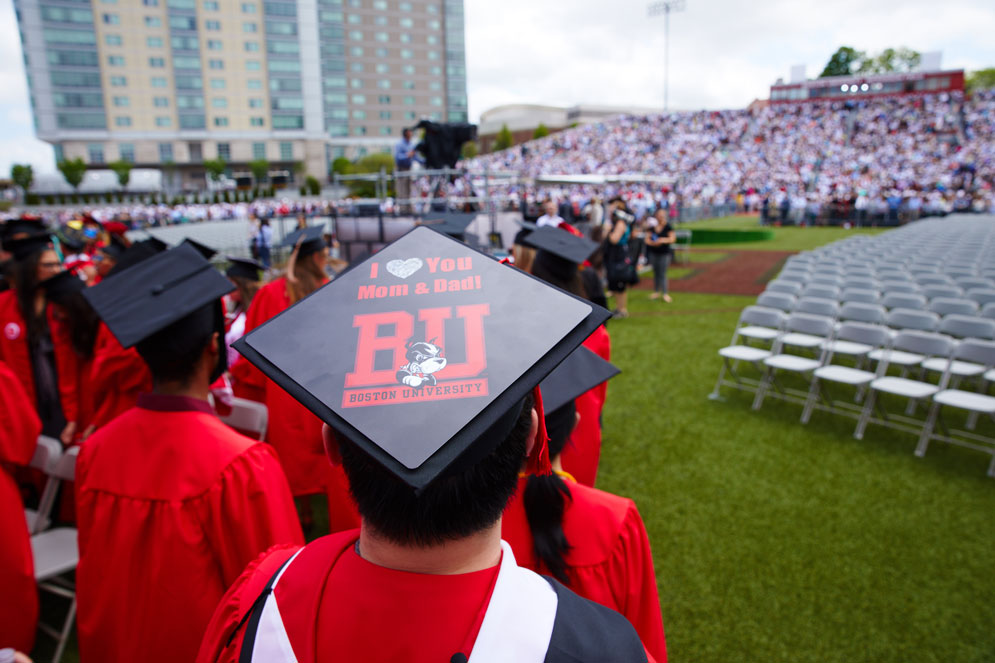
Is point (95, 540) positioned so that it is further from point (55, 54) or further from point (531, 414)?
point (55, 54)

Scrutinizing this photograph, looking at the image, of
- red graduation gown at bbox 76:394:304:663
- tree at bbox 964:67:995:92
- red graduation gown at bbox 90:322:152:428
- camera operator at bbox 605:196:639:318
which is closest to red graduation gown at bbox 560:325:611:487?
red graduation gown at bbox 76:394:304:663

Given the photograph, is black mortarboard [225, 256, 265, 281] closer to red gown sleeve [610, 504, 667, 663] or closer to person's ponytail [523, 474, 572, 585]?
person's ponytail [523, 474, 572, 585]

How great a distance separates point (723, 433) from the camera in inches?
206

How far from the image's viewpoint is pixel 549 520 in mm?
1496

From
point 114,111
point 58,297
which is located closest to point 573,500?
point 58,297

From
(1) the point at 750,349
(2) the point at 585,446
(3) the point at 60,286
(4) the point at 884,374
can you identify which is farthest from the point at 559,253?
(4) the point at 884,374

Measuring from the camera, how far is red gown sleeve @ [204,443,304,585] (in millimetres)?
1699

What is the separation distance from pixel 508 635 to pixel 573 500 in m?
0.76

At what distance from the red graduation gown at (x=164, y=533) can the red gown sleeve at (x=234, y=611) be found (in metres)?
0.64

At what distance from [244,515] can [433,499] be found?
3.71ft

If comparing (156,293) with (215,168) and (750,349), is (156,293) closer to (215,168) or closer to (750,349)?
(750,349)

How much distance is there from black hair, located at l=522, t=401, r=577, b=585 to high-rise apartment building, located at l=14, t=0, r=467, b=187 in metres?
51.9

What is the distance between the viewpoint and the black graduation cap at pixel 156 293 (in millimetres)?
1889

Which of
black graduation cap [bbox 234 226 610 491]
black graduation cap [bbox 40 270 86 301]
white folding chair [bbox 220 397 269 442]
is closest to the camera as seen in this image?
black graduation cap [bbox 234 226 610 491]
